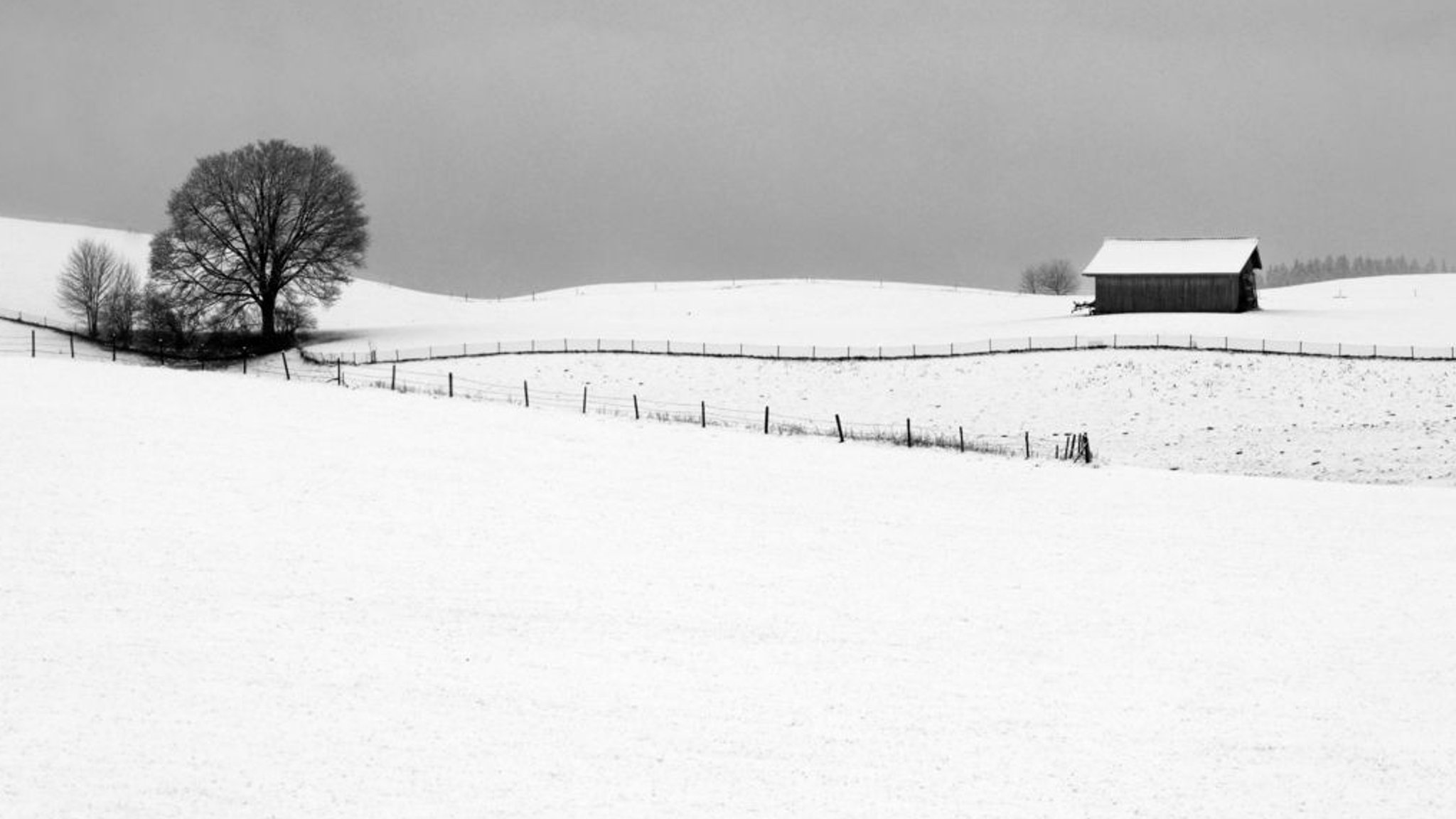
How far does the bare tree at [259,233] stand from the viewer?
67688mm

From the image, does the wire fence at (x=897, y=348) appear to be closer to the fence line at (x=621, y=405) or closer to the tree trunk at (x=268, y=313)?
the tree trunk at (x=268, y=313)

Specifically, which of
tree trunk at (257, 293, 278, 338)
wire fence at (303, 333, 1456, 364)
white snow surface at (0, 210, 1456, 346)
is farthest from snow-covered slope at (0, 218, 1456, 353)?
tree trunk at (257, 293, 278, 338)

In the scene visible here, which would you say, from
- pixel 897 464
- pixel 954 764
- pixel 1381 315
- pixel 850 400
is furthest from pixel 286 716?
pixel 1381 315

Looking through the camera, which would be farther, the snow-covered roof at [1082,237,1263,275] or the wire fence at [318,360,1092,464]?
the snow-covered roof at [1082,237,1263,275]

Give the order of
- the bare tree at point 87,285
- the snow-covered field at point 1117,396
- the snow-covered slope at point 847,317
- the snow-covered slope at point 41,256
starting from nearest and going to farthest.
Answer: the snow-covered field at point 1117,396, the snow-covered slope at point 847,317, the bare tree at point 87,285, the snow-covered slope at point 41,256

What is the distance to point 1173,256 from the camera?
7794 centimetres

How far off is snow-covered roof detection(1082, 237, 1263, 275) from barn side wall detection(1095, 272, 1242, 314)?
13.9 inches

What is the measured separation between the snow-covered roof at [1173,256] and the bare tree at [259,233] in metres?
35.3

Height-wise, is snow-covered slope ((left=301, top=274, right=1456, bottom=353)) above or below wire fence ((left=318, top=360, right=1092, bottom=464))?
above

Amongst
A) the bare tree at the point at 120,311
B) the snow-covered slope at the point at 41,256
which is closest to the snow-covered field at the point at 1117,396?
the bare tree at the point at 120,311

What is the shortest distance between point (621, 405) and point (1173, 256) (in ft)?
121

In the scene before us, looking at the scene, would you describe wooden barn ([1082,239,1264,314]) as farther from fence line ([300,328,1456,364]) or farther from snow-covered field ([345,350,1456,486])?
snow-covered field ([345,350,1456,486])

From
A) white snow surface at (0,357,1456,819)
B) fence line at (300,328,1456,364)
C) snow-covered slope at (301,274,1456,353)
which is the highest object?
snow-covered slope at (301,274,1456,353)

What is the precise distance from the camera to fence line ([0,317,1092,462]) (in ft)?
135
